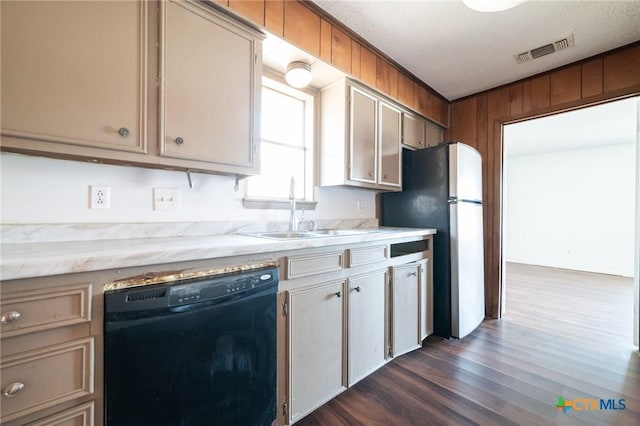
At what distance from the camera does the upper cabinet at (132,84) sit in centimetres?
97

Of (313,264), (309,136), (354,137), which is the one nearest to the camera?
(313,264)

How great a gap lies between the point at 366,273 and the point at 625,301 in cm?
→ 391

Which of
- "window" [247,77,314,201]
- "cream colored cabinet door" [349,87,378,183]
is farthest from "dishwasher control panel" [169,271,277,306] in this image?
"cream colored cabinet door" [349,87,378,183]

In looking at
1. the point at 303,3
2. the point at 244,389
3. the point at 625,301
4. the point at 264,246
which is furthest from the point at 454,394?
the point at 625,301

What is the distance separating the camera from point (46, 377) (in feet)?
2.56

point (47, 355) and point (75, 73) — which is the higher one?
point (75, 73)

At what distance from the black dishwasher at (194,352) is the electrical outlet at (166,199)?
2.17 feet

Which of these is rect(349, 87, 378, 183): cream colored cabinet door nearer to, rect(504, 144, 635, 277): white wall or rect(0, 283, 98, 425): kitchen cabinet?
rect(0, 283, 98, 425): kitchen cabinet

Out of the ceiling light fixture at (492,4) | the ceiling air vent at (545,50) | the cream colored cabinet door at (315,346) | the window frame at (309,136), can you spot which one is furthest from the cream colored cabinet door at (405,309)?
the ceiling air vent at (545,50)

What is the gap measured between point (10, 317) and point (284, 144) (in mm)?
1768

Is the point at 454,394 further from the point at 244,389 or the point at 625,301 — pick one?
the point at 625,301

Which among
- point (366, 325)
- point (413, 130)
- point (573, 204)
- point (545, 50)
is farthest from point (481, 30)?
point (573, 204)

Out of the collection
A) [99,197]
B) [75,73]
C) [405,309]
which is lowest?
[405,309]

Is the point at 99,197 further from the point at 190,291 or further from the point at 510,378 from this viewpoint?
the point at 510,378
